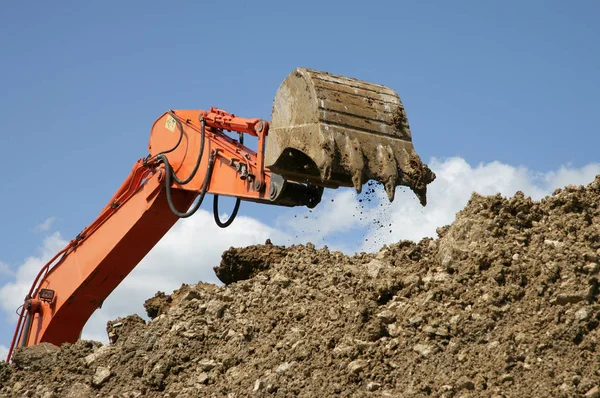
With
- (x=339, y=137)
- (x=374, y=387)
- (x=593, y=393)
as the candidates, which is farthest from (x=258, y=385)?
(x=593, y=393)

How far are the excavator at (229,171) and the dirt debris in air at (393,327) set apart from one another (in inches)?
29.2

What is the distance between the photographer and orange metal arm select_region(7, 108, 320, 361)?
841cm

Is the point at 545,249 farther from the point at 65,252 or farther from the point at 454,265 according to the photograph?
the point at 65,252

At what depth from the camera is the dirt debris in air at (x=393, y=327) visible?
20.4 feet

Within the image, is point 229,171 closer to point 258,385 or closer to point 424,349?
point 258,385

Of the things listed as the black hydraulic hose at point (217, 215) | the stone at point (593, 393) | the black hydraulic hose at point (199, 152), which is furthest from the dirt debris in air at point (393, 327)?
the black hydraulic hose at point (199, 152)

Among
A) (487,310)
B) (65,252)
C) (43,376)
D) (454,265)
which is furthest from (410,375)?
(65,252)

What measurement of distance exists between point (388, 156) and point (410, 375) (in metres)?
1.79

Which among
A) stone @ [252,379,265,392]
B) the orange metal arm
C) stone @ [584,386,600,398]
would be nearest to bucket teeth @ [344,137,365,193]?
the orange metal arm

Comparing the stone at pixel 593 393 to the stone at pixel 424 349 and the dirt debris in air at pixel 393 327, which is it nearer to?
the dirt debris in air at pixel 393 327

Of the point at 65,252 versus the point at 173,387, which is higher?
the point at 65,252

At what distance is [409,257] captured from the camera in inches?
323

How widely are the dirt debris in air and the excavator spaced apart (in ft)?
2.44

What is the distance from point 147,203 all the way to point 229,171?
1.34 metres
